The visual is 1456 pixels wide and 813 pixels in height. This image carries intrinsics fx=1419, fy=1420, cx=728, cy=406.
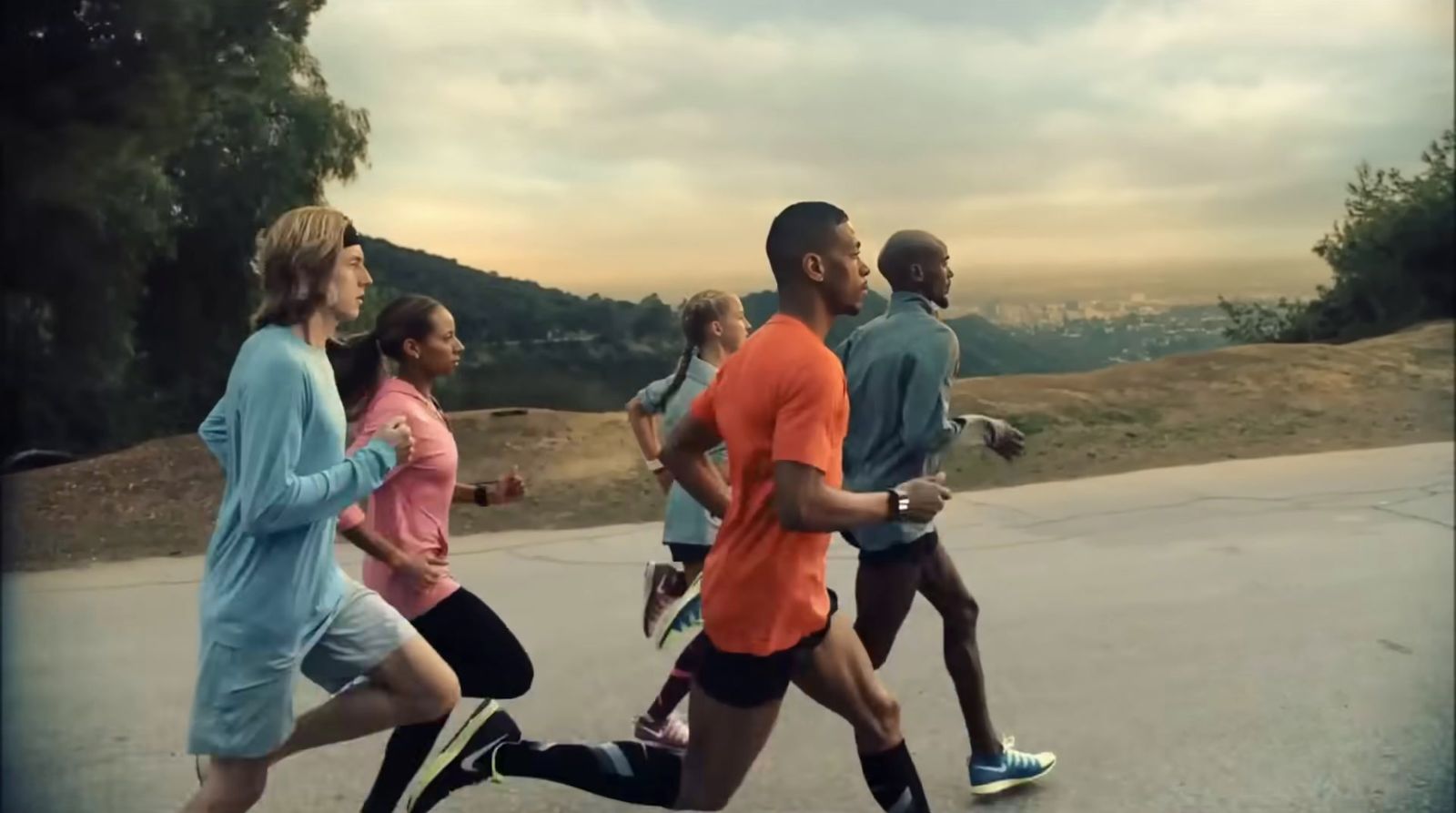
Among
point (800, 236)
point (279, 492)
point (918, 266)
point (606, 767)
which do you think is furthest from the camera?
point (918, 266)

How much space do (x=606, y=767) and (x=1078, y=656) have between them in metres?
1.51

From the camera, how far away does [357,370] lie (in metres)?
2.45

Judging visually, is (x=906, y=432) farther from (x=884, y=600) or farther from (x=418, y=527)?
(x=418, y=527)

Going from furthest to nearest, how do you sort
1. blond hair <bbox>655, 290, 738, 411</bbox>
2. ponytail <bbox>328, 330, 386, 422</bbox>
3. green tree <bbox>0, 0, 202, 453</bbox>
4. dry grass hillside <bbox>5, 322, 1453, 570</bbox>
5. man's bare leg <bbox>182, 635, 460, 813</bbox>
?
blond hair <bbox>655, 290, 738, 411</bbox> → dry grass hillside <bbox>5, 322, 1453, 570</bbox> → green tree <bbox>0, 0, 202, 453</bbox> → ponytail <bbox>328, 330, 386, 422</bbox> → man's bare leg <bbox>182, 635, 460, 813</bbox>

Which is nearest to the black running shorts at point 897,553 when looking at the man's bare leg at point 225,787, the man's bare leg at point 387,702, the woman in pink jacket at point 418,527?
the woman in pink jacket at point 418,527

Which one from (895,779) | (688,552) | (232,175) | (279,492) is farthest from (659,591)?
(232,175)

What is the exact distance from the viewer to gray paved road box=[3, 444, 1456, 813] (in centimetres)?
283

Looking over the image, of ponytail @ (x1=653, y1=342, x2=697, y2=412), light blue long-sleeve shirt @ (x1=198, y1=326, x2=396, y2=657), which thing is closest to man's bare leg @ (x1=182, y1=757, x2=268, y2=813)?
light blue long-sleeve shirt @ (x1=198, y1=326, x2=396, y2=657)

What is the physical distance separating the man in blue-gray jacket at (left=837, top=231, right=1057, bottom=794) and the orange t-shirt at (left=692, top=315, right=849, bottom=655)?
446mm

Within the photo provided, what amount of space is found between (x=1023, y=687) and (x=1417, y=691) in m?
0.95

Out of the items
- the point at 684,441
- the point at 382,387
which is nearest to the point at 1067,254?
the point at 684,441

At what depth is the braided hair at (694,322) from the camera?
2.88 m

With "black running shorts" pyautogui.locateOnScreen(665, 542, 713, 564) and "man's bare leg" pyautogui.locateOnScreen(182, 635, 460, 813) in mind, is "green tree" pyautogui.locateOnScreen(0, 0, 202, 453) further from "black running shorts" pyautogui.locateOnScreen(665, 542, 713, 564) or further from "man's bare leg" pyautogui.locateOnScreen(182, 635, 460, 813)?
"black running shorts" pyautogui.locateOnScreen(665, 542, 713, 564)

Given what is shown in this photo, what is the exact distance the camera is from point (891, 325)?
2699 millimetres
